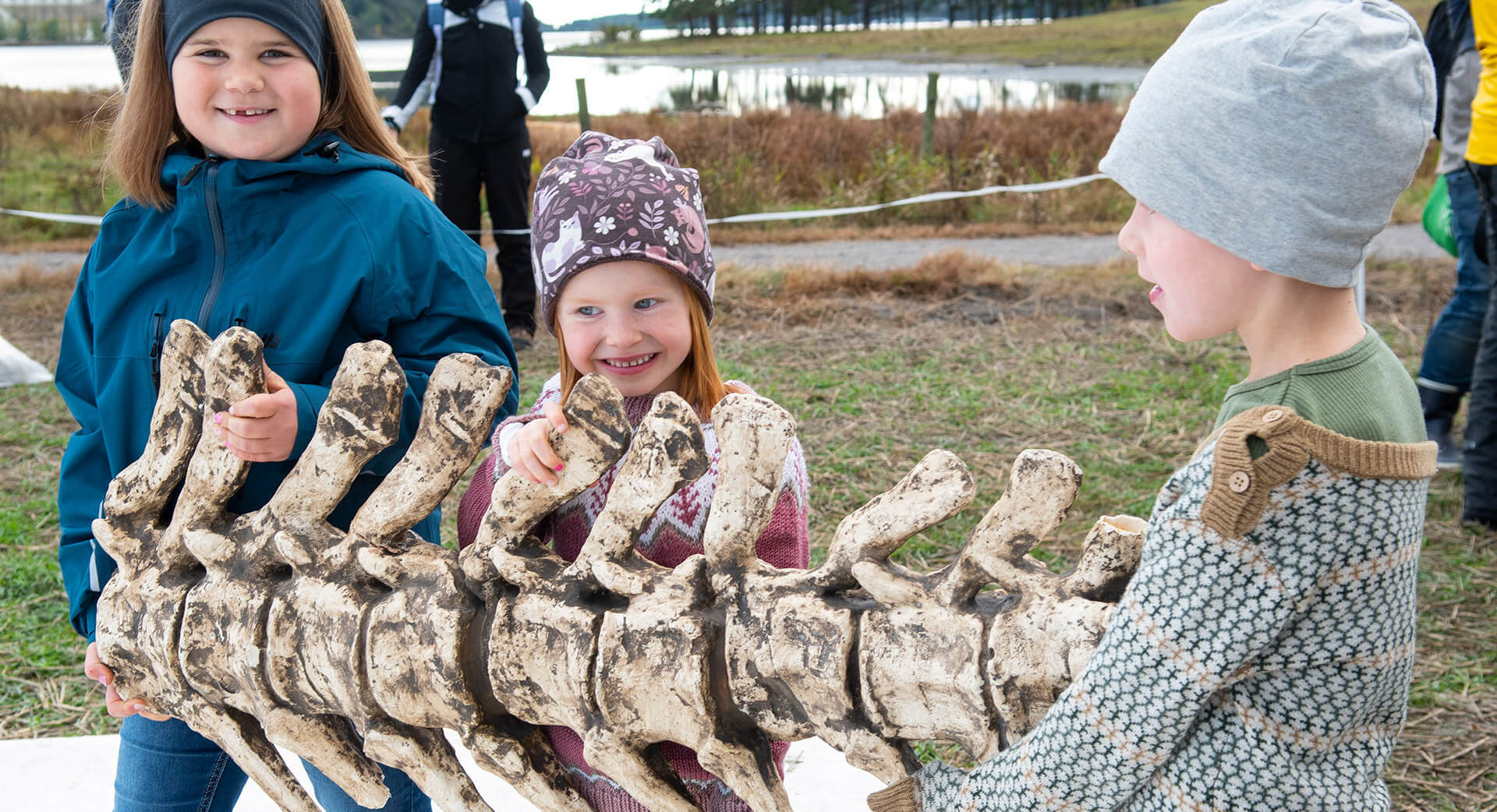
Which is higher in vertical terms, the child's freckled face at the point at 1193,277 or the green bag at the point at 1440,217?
the child's freckled face at the point at 1193,277

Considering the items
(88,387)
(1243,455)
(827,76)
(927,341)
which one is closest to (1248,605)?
(1243,455)

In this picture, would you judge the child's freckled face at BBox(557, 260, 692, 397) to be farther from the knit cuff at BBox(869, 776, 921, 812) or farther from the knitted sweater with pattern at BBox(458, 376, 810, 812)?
the knit cuff at BBox(869, 776, 921, 812)

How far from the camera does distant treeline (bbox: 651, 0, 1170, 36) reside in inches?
1922

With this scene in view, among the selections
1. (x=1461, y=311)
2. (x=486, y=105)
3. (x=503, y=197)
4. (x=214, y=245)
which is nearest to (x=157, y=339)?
(x=214, y=245)

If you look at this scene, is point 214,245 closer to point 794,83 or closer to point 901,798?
point 901,798

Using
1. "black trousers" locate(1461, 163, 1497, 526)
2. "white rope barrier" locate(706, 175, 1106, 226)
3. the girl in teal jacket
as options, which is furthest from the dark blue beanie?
"white rope barrier" locate(706, 175, 1106, 226)

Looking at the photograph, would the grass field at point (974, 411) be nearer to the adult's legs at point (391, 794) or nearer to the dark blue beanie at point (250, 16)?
the adult's legs at point (391, 794)

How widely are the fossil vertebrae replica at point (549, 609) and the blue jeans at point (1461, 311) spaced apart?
→ 121 inches

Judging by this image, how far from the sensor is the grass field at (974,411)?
9.32 ft

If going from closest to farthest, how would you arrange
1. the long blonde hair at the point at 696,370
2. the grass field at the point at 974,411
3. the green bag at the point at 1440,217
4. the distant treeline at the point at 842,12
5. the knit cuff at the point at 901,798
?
1. the knit cuff at the point at 901,798
2. the long blonde hair at the point at 696,370
3. the grass field at the point at 974,411
4. the green bag at the point at 1440,217
5. the distant treeline at the point at 842,12

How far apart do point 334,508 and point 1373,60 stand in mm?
1310

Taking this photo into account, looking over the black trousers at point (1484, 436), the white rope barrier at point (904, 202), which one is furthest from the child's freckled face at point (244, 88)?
the white rope barrier at point (904, 202)

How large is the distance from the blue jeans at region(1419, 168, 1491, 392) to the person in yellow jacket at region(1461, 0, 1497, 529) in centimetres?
8

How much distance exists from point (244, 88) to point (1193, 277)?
1.22 metres
